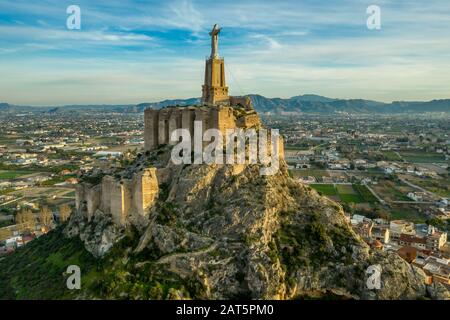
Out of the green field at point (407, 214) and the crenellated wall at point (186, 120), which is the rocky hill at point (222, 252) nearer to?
the crenellated wall at point (186, 120)

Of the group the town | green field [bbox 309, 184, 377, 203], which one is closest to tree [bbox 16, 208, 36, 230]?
the town

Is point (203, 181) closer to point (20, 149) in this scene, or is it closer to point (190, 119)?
point (190, 119)

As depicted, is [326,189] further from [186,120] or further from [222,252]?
[222,252]

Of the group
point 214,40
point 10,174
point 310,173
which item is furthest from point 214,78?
point 10,174

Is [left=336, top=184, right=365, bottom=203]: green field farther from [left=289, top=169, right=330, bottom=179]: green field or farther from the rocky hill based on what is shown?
the rocky hill

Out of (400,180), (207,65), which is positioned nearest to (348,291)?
(207,65)
